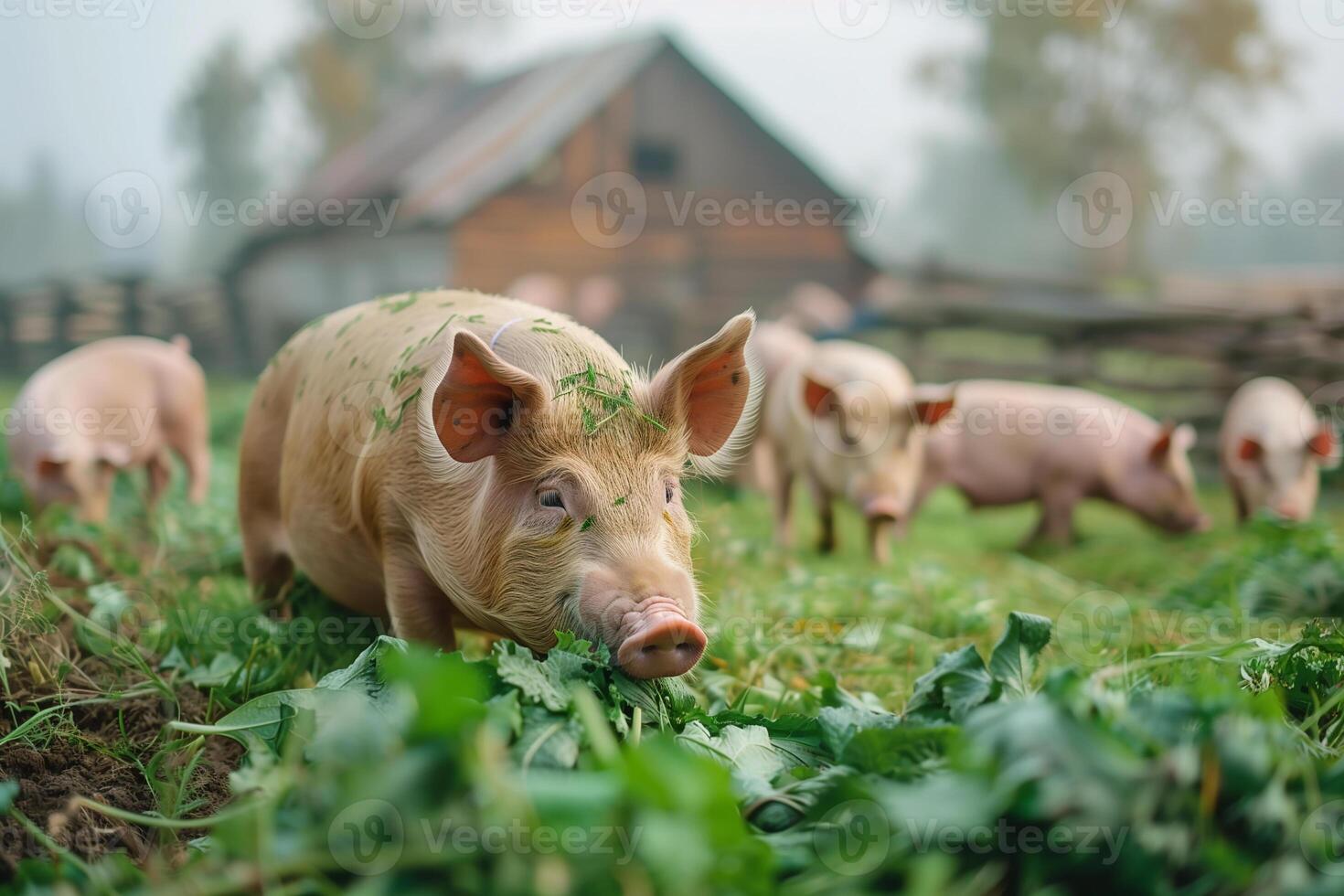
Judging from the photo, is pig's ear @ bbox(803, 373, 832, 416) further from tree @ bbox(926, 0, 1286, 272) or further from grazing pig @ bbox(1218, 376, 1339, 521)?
tree @ bbox(926, 0, 1286, 272)

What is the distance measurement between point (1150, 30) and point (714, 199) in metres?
13.1

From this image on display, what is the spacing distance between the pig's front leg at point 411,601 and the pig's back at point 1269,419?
22.0 ft

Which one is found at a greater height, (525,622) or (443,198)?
(443,198)

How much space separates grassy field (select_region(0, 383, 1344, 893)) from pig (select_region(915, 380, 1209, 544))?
3.79 meters

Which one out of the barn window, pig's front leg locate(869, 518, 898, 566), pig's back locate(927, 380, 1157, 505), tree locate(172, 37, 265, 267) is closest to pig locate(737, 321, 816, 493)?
pig's front leg locate(869, 518, 898, 566)

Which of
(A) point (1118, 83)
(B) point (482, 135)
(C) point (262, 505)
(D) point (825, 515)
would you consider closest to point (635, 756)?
(C) point (262, 505)

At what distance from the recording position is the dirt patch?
1963 millimetres

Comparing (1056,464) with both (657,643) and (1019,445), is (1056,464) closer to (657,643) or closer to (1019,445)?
(1019,445)

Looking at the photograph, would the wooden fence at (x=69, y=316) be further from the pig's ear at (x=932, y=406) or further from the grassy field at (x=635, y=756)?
the grassy field at (x=635, y=756)

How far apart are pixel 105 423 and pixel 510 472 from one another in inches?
190

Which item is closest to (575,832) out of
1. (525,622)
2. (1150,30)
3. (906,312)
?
(525,622)

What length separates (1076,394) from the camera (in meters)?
8.30

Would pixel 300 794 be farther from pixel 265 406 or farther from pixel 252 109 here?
pixel 252 109

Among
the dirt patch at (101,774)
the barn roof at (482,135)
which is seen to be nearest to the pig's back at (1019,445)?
the dirt patch at (101,774)
